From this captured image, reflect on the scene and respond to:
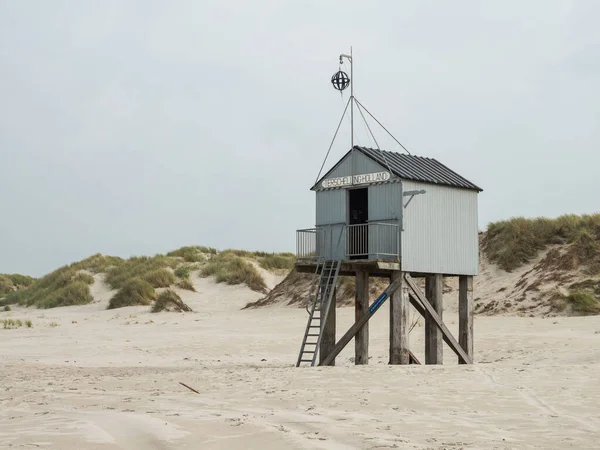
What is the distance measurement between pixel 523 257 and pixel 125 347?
1696 cm

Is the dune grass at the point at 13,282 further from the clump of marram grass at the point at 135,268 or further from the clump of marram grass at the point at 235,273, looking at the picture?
the clump of marram grass at the point at 235,273

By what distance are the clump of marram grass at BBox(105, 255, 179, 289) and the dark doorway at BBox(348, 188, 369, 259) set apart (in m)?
23.1

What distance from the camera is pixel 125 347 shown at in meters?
26.5

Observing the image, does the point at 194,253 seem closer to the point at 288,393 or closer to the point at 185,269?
the point at 185,269

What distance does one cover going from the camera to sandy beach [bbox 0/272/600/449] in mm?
10195

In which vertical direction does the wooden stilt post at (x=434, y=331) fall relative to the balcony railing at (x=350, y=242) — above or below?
below

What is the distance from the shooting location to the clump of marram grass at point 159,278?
4462cm

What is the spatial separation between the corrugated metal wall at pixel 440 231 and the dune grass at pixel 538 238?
13033mm

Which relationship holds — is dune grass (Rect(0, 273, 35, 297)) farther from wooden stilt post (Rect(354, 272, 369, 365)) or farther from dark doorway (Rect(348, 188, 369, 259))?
wooden stilt post (Rect(354, 272, 369, 365))

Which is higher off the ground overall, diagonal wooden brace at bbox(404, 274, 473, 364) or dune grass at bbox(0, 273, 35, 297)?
dune grass at bbox(0, 273, 35, 297)

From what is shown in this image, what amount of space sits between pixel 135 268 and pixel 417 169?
29137 mm

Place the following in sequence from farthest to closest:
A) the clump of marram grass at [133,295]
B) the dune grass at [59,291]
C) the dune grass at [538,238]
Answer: the dune grass at [59,291] → the clump of marram grass at [133,295] → the dune grass at [538,238]

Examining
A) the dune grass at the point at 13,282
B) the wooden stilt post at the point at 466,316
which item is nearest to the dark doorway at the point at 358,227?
the wooden stilt post at the point at 466,316

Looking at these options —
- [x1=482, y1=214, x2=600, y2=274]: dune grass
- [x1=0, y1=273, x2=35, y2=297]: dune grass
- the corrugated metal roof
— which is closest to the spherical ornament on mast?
the corrugated metal roof
